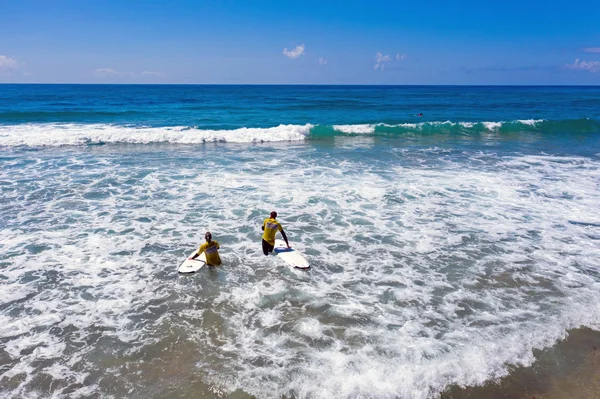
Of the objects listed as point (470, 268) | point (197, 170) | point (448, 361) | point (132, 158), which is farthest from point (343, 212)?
point (132, 158)

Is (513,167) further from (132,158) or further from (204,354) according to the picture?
(132,158)

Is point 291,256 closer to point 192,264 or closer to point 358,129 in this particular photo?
point 192,264

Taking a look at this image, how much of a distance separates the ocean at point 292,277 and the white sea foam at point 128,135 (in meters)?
6.85

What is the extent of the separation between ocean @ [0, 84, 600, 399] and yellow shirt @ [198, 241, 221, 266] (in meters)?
0.40

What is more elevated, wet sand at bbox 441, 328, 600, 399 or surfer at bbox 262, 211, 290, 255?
surfer at bbox 262, 211, 290, 255

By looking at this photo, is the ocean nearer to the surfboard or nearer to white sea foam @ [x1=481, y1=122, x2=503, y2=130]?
the surfboard

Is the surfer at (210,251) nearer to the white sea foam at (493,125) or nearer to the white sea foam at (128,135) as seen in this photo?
the white sea foam at (128,135)

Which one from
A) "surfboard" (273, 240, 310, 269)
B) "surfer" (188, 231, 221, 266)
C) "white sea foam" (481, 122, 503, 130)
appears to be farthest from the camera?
"white sea foam" (481, 122, 503, 130)

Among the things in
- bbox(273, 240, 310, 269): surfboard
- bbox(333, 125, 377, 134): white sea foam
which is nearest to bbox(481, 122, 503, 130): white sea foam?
bbox(333, 125, 377, 134): white sea foam

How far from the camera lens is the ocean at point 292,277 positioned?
689 cm

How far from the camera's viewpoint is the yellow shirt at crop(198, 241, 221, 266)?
10289 mm

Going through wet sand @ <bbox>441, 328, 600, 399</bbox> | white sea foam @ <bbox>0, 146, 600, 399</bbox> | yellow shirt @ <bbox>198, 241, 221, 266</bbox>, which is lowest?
wet sand @ <bbox>441, 328, 600, 399</bbox>

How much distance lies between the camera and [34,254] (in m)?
11.1

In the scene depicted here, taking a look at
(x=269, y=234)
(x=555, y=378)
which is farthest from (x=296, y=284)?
(x=555, y=378)
